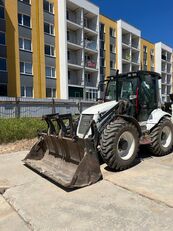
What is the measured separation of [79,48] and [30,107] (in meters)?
15.9

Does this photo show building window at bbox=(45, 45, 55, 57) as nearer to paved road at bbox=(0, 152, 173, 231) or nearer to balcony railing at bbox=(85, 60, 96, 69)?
balcony railing at bbox=(85, 60, 96, 69)

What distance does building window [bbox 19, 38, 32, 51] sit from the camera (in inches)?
1050

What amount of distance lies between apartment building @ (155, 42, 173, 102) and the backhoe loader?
48.1m

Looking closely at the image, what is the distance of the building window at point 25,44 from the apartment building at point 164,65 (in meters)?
34.2

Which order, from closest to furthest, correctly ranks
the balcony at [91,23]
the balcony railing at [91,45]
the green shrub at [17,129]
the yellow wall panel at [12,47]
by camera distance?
the green shrub at [17,129] → the yellow wall panel at [12,47] → the balcony railing at [91,45] → the balcony at [91,23]

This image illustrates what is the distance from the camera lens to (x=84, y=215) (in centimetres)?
390

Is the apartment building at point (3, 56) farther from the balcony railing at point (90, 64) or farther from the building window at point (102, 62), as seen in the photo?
the building window at point (102, 62)

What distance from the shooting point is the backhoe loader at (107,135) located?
5.32 metres

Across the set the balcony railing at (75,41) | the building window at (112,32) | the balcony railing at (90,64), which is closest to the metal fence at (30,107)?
the balcony railing at (90,64)

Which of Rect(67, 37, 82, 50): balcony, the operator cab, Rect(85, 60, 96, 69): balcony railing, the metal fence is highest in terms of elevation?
Rect(67, 37, 82, 50): balcony

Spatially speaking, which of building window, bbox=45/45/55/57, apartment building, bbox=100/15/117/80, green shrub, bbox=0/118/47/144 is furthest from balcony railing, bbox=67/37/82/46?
green shrub, bbox=0/118/47/144

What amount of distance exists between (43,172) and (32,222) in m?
2.02

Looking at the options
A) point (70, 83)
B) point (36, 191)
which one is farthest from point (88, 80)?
point (36, 191)

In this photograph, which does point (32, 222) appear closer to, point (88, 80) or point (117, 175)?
point (117, 175)
